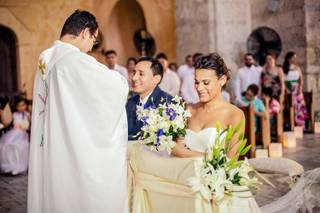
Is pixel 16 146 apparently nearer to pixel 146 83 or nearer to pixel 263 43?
pixel 146 83

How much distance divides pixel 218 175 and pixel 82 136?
104cm

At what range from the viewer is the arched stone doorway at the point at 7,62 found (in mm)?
12594

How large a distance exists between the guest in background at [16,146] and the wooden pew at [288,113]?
480cm

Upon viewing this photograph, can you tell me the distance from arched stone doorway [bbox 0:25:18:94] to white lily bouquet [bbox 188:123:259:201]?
10612 millimetres

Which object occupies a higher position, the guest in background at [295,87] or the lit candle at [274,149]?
the guest in background at [295,87]

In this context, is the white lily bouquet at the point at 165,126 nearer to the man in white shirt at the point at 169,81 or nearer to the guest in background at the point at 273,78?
the man in white shirt at the point at 169,81

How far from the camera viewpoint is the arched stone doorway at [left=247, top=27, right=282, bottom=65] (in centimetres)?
1127

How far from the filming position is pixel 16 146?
296 inches

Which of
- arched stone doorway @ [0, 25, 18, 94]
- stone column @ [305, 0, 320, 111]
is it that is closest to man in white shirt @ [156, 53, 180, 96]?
stone column @ [305, 0, 320, 111]

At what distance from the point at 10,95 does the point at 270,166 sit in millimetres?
8691

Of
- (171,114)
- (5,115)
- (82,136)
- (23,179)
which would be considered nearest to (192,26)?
(5,115)

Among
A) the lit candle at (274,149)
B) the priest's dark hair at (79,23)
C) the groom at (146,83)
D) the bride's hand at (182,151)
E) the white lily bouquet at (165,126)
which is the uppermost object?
the priest's dark hair at (79,23)

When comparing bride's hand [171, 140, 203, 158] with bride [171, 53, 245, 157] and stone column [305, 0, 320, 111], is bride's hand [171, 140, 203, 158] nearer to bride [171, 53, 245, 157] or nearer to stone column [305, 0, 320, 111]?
bride [171, 53, 245, 157]

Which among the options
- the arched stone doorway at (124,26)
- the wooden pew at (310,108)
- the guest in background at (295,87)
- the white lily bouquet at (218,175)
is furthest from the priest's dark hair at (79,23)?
the arched stone doorway at (124,26)
